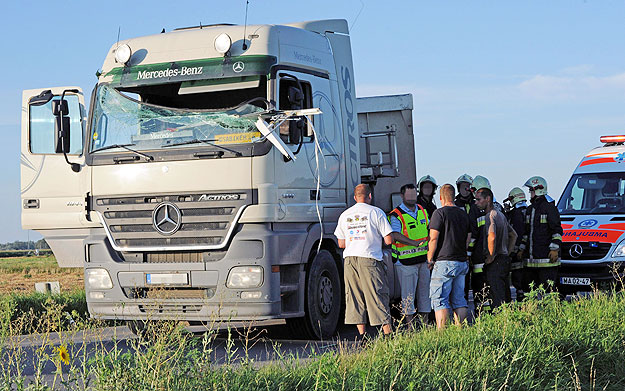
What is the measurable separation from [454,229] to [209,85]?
3.17 m

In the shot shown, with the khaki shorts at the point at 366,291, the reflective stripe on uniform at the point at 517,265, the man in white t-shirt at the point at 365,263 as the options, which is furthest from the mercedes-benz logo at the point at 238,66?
the reflective stripe on uniform at the point at 517,265

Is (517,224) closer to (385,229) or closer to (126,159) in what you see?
(385,229)

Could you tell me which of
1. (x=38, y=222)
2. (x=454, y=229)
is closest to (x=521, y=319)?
(x=454, y=229)

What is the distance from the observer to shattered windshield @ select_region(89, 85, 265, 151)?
9.39 m

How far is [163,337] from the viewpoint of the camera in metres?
5.47

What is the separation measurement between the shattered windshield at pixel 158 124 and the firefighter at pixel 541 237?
4373 mm

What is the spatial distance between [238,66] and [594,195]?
693 centimetres

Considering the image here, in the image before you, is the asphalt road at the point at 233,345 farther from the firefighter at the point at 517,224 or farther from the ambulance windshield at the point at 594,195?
the ambulance windshield at the point at 594,195

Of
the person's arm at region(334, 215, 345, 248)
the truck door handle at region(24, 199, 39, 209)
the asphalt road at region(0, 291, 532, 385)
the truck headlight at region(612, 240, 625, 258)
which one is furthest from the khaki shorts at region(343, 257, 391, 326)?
the truck headlight at region(612, 240, 625, 258)

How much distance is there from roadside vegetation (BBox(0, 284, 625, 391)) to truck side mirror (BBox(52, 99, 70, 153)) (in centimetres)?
299

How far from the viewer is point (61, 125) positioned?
9883 mm

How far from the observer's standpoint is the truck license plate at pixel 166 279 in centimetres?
946

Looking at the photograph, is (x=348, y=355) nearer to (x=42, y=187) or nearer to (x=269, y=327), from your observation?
(x=269, y=327)

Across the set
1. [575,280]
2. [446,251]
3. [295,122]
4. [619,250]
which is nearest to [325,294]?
[446,251]
